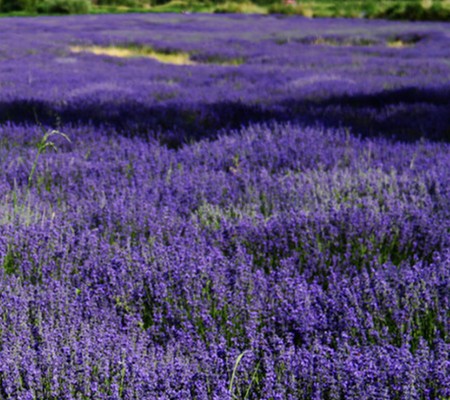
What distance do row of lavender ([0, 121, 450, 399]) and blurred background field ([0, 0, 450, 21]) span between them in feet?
85.5

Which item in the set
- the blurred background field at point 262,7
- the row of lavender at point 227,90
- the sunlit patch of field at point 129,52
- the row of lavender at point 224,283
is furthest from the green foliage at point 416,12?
the row of lavender at point 224,283

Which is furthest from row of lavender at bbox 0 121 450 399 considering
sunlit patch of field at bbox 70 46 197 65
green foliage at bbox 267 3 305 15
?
green foliage at bbox 267 3 305 15

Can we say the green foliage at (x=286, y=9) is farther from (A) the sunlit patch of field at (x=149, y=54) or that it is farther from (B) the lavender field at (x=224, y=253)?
(B) the lavender field at (x=224, y=253)

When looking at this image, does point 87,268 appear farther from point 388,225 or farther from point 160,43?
point 160,43

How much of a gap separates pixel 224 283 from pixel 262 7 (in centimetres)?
3587

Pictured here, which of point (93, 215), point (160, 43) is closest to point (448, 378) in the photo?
point (93, 215)

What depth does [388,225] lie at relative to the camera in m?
3.22

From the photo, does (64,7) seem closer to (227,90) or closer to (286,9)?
(286,9)

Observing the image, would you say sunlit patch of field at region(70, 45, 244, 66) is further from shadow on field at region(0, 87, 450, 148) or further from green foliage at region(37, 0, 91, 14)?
green foliage at region(37, 0, 91, 14)

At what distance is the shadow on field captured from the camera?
242 inches

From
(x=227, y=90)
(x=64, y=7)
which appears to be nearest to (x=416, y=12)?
(x=64, y=7)

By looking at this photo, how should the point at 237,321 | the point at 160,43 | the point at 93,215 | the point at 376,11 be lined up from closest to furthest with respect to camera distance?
the point at 237,321 → the point at 93,215 → the point at 160,43 → the point at 376,11

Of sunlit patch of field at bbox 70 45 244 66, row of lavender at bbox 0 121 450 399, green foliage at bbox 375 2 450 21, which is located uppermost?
green foliage at bbox 375 2 450 21

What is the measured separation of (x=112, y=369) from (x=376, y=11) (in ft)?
102
